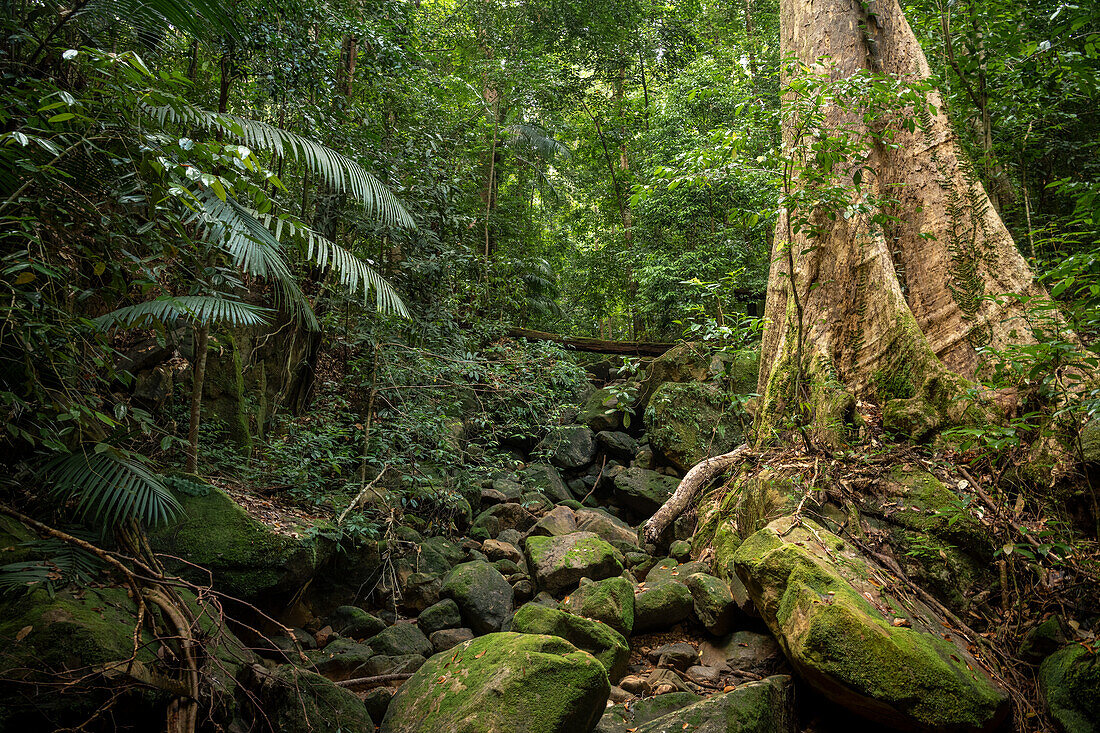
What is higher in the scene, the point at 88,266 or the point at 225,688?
the point at 88,266

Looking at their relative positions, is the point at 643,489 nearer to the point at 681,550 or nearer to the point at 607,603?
the point at 681,550

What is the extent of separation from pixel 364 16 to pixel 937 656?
305 inches

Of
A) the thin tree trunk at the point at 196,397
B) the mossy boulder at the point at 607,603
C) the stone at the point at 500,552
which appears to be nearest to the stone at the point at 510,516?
the stone at the point at 500,552

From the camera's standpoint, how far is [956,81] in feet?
17.2

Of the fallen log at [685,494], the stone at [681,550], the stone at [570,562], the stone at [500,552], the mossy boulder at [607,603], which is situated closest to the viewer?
the mossy boulder at [607,603]

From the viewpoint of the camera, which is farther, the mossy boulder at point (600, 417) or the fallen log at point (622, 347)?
the fallen log at point (622, 347)

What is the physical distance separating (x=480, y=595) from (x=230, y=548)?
6.80 feet

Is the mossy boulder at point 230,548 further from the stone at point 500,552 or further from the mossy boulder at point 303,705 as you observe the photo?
the stone at point 500,552

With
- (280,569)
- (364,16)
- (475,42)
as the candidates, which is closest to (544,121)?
(475,42)

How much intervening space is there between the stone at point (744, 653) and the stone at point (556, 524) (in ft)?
7.77

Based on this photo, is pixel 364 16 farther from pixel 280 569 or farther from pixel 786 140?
pixel 280 569

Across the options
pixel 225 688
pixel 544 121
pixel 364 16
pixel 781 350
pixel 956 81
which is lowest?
pixel 225 688

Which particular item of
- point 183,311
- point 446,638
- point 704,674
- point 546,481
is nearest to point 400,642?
point 446,638

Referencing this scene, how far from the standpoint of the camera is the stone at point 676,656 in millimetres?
4168
